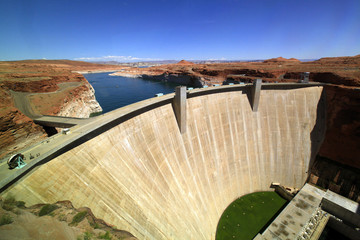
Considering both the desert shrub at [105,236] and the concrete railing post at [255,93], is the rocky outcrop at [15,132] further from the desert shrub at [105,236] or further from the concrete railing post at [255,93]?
the concrete railing post at [255,93]

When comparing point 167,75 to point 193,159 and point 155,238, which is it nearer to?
point 193,159

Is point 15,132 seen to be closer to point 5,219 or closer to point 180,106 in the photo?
point 5,219

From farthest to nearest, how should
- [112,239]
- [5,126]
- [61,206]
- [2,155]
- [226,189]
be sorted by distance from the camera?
[226,189]
[5,126]
[2,155]
[61,206]
[112,239]

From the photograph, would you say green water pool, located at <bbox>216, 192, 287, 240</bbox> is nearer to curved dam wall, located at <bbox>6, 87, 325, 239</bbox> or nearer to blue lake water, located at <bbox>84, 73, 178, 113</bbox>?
curved dam wall, located at <bbox>6, 87, 325, 239</bbox>

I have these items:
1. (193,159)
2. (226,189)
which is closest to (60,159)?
(193,159)

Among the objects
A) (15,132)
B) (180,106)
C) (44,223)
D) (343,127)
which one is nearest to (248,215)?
(180,106)

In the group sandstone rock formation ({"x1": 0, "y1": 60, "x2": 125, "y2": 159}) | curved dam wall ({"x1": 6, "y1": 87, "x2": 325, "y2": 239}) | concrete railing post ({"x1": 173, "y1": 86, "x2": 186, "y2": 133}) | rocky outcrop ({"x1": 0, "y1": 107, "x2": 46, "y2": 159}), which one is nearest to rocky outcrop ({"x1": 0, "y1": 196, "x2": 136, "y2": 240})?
curved dam wall ({"x1": 6, "y1": 87, "x2": 325, "y2": 239})
